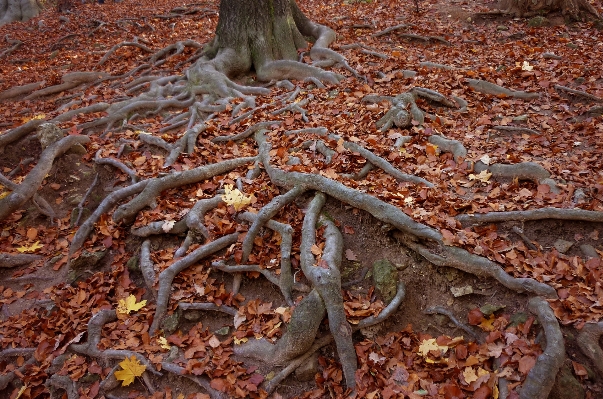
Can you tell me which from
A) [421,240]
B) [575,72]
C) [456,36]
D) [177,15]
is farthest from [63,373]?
[177,15]

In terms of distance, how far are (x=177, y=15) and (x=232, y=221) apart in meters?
12.0

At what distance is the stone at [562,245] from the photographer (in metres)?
3.55

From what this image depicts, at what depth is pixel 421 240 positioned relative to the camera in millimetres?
3582

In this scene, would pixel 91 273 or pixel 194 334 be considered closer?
→ pixel 194 334

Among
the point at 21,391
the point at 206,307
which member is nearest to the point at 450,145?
the point at 206,307

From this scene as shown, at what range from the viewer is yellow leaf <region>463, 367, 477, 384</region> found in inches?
113

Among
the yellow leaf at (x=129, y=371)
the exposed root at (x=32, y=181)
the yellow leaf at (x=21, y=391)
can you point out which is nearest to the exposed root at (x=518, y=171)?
the yellow leaf at (x=129, y=371)

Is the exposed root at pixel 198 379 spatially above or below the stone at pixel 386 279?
below

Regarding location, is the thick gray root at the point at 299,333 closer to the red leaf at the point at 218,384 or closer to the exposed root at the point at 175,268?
the red leaf at the point at 218,384

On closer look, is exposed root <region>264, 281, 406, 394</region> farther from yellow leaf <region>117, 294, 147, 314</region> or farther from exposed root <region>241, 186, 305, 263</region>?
yellow leaf <region>117, 294, 147, 314</region>

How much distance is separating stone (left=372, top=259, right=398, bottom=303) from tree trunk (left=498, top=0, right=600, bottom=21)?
923 centimetres

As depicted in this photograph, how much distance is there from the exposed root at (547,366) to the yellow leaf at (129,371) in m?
2.95

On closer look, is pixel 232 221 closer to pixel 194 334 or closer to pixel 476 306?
pixel 194 334

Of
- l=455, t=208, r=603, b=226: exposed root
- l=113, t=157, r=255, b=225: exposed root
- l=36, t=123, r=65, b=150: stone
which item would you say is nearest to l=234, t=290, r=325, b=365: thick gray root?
l=455, t=208, r=603, b=226: exposed root
